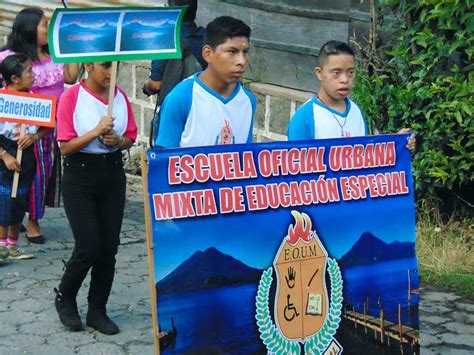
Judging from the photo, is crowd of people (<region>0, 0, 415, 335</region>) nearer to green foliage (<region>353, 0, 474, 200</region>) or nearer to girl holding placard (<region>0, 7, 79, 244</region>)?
girl holding placard (<region>0, 7, 79, 244</region>)

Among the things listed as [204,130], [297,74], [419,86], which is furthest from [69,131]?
[297,74]

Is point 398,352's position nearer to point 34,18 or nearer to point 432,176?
point 432,176

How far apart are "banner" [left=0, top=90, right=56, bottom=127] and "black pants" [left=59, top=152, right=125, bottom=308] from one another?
4.96ft

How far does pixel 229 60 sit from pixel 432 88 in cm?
269

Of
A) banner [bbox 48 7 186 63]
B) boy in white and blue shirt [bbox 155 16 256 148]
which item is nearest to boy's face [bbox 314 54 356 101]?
boy in white and blue shirt [bbox 155 16 256 148]

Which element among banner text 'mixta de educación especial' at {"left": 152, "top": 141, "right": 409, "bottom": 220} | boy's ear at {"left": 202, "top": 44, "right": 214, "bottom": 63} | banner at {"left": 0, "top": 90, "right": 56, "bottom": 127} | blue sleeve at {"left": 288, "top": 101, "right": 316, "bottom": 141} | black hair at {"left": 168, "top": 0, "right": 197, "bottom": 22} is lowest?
banner text 'mixta de educación especial' at {"left": 152, "top": 141, "right": 409, "bottom": 220}

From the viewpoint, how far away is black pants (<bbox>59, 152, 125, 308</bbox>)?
5895 millimetres

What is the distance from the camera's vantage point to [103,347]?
5.93 m

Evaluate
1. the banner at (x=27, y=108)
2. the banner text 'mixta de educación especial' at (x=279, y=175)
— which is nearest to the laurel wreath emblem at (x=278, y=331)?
the banner text 'mixta de educación especial' at (x=279, y=175)

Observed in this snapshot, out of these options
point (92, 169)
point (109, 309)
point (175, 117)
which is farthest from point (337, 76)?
point (109, 309)

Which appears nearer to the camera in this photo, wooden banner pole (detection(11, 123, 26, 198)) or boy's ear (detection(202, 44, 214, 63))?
boy's ear (detection(202, 44, 214, 63))

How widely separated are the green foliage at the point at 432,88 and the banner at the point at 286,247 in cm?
240

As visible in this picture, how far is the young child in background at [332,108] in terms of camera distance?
5426 mm

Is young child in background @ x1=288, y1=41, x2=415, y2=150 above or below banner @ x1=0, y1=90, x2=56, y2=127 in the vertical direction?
below
